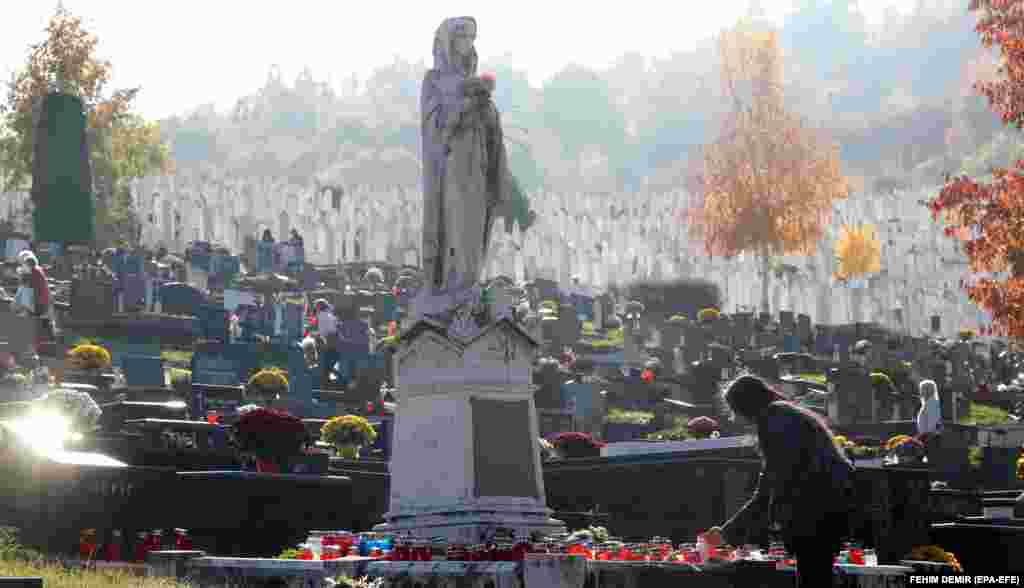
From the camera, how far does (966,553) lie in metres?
17.8

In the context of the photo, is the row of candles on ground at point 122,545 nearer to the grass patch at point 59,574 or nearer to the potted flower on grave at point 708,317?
the grass patch at point 59,574

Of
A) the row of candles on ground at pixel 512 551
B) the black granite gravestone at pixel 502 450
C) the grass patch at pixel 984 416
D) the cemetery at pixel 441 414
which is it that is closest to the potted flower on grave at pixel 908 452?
the cemetery at pixel 441 414

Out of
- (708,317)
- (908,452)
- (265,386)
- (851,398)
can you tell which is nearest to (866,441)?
(908,452)

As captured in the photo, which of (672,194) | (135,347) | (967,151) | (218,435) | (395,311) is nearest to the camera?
(218,435)

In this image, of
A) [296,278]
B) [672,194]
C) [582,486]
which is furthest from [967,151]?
[582,486]

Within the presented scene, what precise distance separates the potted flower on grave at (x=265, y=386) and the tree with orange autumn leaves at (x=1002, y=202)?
9.74 meters

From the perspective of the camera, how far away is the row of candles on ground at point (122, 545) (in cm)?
1548

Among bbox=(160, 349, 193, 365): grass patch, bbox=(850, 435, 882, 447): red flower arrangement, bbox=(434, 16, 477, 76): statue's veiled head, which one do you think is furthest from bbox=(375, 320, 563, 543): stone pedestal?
bbox=(160, 349, 193, 365): grass patch

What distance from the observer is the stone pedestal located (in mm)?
15195

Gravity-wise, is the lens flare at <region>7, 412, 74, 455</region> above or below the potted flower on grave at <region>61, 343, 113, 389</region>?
below

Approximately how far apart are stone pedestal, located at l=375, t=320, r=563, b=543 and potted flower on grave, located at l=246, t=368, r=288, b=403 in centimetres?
990

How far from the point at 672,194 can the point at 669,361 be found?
31.1m

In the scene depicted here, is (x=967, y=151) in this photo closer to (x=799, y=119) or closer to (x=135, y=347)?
(x=799, y=119)

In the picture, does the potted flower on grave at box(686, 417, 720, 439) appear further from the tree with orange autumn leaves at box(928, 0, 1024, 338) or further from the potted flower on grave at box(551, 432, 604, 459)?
the tree with orange autumn leaves at box(928, 0, 1024, 338)
